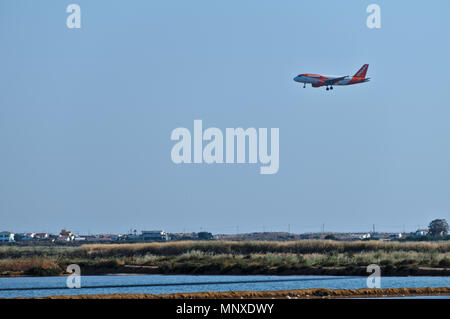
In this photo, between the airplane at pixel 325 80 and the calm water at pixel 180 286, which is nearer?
the calm water at pixel 180 286

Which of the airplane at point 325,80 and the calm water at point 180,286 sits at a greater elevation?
the airplane at point 325,80

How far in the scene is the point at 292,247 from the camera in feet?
375
